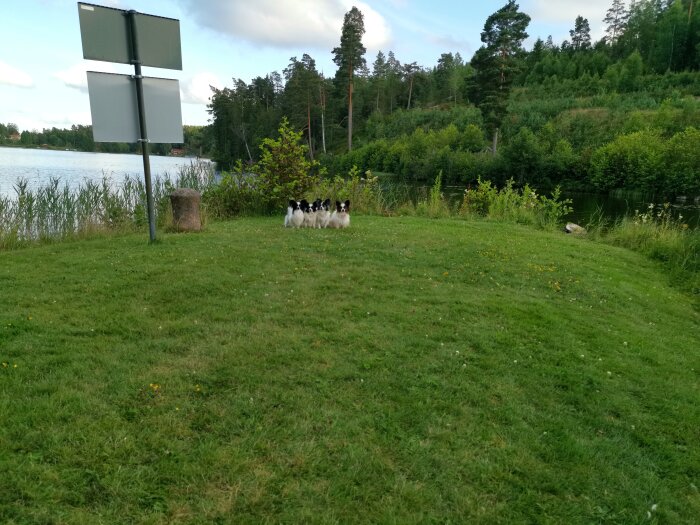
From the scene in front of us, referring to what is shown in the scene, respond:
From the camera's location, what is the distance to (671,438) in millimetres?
3109

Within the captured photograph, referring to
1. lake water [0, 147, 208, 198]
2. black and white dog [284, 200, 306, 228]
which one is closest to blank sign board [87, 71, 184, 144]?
black and white dog [284, 200, 306, 228]

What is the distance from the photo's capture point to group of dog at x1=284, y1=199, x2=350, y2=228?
1009cm

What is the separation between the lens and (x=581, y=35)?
85.5 m

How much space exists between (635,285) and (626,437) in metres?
4.99

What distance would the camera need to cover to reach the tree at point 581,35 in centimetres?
8481

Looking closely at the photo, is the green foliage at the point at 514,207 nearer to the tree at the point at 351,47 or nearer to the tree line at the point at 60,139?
the tree at the point at 351,47

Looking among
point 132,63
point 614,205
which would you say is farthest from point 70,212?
point 614,205

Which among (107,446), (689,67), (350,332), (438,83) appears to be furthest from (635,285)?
(438,83)

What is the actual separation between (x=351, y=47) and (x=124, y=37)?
4121 cm

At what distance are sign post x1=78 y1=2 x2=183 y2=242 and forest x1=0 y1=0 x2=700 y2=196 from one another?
6.62 meters

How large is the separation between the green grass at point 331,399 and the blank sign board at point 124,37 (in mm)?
2951

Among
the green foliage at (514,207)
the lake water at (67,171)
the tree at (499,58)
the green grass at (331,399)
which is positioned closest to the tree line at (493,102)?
the tree at (499,58)

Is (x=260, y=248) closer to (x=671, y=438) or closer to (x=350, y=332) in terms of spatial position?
(x=350, y=332)

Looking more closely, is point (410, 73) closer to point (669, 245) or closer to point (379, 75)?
point (379, 75)
